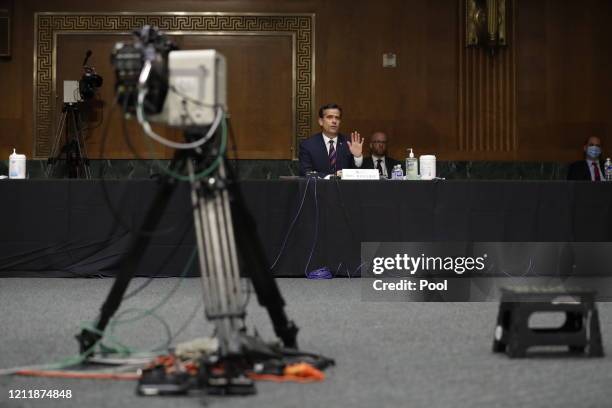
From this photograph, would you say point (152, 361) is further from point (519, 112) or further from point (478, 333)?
point (519, 112)

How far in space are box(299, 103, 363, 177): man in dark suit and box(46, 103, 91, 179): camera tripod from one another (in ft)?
9.12

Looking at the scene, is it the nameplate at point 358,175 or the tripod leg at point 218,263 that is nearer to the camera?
the tripod leg at point 218,263

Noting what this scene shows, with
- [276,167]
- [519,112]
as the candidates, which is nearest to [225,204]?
[276,167]

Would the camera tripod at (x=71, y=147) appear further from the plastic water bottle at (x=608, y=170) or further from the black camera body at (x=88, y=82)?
the plastic water bottle at (x=608, y=170)

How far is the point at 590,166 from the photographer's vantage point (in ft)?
25.7

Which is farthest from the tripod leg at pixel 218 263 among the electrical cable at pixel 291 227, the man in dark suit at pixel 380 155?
the man in dark suit at pixel 380 155

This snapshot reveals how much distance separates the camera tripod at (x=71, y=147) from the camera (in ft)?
27.3

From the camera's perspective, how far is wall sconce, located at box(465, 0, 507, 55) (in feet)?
27.6

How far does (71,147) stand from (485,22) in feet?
14.3

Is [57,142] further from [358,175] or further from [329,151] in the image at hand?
[358,175]

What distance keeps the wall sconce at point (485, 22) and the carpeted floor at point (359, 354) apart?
409 centimetres

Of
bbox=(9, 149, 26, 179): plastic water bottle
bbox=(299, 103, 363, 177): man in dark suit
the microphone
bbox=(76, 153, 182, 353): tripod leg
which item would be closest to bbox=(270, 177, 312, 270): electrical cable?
bbox=(299, 103, 363, 177): man in dark suit

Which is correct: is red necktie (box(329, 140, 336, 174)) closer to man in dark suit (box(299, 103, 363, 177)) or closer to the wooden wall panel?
man in dark suit (box(299, 103, 363, 177))

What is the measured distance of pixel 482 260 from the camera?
5906 mm
